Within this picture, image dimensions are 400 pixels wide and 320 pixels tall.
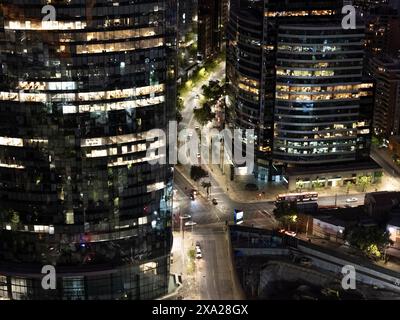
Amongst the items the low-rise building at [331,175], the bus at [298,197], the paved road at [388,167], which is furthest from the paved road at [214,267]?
the paved road at [388,167]

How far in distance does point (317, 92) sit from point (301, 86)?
317 centimetres

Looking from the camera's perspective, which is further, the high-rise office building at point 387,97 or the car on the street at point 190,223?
the high-rise office building at point 387,97

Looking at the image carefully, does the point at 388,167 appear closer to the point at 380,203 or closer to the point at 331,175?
the point at 331,175

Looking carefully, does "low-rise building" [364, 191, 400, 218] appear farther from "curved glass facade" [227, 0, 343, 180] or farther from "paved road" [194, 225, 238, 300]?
"paved road" [194, 225, 238, 300]

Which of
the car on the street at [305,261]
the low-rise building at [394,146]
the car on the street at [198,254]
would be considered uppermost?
the low-rise building at [394,146]

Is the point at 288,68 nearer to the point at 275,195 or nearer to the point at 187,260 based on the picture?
the point at 275,195

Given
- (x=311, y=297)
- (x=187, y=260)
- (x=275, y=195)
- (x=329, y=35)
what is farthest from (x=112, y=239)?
(x=329, y=35)

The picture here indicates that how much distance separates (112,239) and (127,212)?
4241 millimetres

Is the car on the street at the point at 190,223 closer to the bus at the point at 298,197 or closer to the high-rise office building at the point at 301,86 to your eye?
the bus at the point at 298,197

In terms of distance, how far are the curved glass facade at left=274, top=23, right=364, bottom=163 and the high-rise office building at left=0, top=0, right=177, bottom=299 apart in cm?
4111

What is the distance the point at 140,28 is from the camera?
357 ft

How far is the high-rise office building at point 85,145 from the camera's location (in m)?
106
